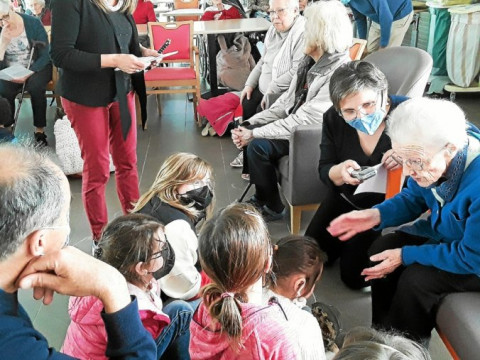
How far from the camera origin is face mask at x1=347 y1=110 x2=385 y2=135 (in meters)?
2.00

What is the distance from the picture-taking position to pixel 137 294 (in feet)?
4.52

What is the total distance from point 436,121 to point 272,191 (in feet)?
4.80

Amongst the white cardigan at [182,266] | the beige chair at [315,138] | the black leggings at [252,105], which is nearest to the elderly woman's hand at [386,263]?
the white cardigan at [182,266]

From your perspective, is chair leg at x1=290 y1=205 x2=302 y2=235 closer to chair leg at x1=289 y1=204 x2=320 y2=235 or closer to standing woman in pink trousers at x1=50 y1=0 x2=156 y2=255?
chair leg at x1=289 y1=204 x2=320 y2=235

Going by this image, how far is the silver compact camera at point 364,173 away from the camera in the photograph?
200 cm

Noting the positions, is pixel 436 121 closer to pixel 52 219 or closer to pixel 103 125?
pixel 52 219

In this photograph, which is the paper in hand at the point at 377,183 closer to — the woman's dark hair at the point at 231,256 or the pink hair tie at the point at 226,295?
the woman's dark hair at the point at 231,256

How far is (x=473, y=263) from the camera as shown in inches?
56.1

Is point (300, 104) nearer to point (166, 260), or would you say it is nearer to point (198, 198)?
point (198, 198)

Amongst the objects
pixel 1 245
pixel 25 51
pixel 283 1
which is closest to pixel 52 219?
pixel 1 245

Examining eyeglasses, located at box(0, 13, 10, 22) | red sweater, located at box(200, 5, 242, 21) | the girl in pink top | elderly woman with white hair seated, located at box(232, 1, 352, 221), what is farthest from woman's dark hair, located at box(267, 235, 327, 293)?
red sweater, located at box(200, 5, 242, 21)

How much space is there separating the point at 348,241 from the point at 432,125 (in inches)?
36.2

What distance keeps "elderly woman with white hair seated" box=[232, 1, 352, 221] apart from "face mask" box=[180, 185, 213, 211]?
62 centimetres

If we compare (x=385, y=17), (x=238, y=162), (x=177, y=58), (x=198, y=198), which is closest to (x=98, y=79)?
(x=198, y=198)
